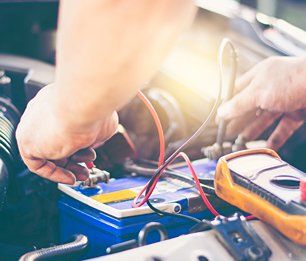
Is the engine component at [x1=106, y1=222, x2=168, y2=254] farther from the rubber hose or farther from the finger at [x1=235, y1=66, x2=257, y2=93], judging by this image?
the finger at [x1=235, y1=66, x2=257, y2=93]

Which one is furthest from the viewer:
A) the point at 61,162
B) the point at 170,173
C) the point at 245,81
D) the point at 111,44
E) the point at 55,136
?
the point at 245,81

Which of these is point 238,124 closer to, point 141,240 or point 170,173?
point 170,173

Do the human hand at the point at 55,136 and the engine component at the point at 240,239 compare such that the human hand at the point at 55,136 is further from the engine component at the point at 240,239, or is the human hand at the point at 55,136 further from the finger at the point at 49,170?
the engine component at the point at 240,239

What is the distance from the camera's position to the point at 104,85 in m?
0.66

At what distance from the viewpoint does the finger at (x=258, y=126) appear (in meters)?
1.18

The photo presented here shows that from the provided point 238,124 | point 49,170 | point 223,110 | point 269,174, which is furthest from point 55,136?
point 238,124

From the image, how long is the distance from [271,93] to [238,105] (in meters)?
0.07

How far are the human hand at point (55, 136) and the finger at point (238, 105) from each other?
1.05ft

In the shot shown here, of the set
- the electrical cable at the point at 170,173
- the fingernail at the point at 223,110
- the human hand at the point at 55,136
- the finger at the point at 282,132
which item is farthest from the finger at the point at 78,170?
the finger at the point at 282,132

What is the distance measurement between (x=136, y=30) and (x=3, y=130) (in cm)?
45

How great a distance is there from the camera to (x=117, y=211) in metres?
0.83

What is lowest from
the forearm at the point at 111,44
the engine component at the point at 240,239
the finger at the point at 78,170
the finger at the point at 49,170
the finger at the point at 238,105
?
the finger at the point at 78,170

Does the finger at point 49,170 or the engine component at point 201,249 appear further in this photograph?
the finger at point 49,170

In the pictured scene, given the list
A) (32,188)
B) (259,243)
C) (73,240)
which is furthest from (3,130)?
(259,243)
